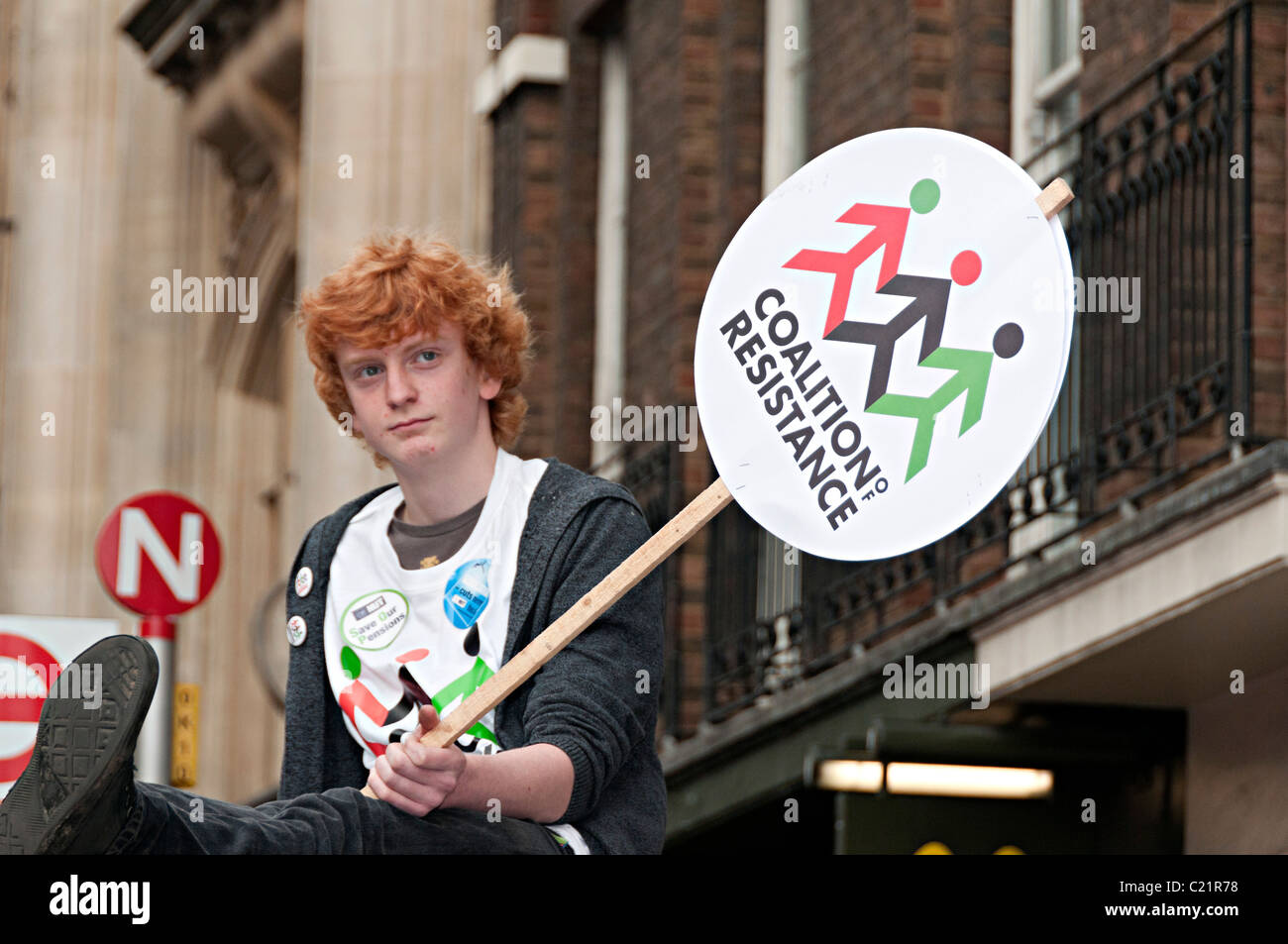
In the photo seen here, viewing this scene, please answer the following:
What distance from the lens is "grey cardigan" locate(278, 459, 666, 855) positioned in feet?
13.4

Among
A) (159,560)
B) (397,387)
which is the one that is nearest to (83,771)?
(397,387)

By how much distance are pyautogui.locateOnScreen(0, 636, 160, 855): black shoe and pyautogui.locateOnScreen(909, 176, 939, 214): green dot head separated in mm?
1372

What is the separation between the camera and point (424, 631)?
4230 millimetres

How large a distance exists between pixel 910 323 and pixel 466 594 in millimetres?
888

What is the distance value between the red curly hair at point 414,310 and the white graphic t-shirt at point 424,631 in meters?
0.21

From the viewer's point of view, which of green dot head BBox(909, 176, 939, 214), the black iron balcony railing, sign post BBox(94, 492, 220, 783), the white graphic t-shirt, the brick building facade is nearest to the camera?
green dot head BBox(909, 176, 939, 214)

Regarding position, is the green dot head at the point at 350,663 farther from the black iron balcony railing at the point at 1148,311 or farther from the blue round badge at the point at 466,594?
the black iron balcony railing at the point at 1148,311

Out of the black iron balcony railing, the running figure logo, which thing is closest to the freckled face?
the running figure logo

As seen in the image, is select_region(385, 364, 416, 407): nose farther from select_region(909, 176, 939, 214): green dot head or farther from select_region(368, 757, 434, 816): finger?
select_region(909, 176, 939, 214): green dot head

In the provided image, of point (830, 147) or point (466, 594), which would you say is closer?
point (466, 594)

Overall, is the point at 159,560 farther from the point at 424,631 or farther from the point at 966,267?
the point at 966,267

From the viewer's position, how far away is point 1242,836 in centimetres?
883

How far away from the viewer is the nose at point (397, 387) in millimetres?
4281
